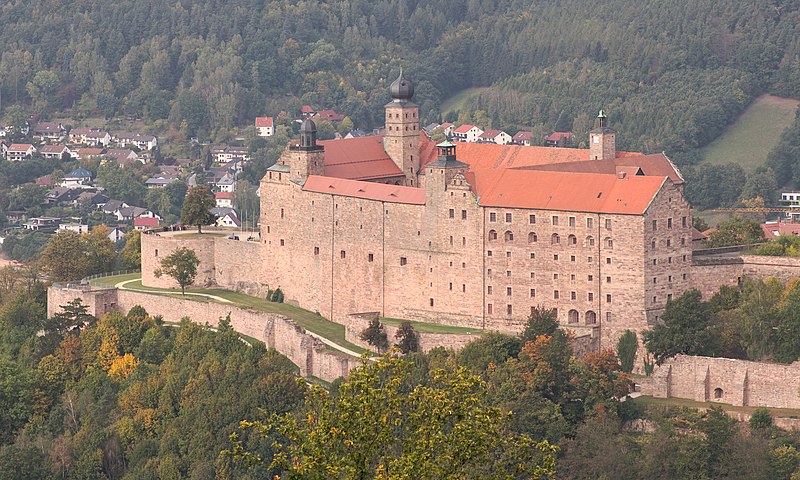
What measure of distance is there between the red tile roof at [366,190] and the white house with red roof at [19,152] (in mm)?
90098

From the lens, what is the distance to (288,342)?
271ft

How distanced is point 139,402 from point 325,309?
9840 mm

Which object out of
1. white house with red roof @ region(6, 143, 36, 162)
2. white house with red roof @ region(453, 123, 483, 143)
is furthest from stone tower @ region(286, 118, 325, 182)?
white house with red roof @ region(6, 143, 36, 162)

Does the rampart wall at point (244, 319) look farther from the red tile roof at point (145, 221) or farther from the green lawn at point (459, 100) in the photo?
the green lawn at point (459, 100)

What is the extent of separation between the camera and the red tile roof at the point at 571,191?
2948 inches

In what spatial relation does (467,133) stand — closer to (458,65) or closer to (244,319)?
(458,65)

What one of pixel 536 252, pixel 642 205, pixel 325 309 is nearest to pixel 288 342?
pixel 325 309

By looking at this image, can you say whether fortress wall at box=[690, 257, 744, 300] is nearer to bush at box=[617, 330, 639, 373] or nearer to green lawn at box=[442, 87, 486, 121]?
bush at box=[617, 330, 639, 373]

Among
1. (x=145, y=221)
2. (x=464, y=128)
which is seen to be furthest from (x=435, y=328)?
(x=464, y=128)

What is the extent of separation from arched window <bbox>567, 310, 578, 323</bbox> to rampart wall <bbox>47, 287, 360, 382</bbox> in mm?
8981

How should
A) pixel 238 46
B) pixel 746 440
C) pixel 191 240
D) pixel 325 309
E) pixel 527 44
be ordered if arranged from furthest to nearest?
pixel 238 46 → pixel 527 44 → pixel 191 240 → pixel 325 309 → pixel 746 440

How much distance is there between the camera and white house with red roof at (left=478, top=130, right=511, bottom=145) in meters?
152

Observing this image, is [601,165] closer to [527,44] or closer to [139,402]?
[139,402]

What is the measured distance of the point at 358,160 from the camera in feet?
295
